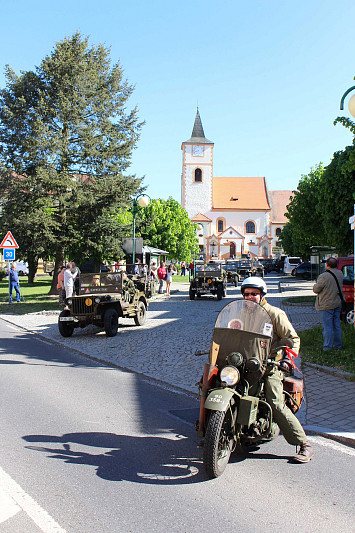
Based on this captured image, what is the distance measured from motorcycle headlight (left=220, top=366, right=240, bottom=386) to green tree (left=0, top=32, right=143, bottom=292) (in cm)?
2125

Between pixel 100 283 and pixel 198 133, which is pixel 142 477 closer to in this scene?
pixel 100 283

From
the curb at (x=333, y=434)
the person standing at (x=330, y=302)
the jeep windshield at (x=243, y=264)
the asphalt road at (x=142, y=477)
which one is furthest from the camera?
the jeep windshield at (x=243, y=264)

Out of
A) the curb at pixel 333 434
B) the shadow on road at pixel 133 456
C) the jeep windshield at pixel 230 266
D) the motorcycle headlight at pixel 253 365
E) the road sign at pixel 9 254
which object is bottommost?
the curb at pixel 333 434

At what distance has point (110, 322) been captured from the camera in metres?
12.3

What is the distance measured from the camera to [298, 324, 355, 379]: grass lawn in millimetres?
8242

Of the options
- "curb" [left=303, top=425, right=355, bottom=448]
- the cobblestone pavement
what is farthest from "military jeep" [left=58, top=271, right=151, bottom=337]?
"curb" [left=303, top=425, right=355, bottom=448]

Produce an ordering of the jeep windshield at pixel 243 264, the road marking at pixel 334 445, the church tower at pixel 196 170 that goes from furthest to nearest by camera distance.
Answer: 1. the church tower at pixel 196 170
2. the jeep windshield at pixel 243 264
3. the road marking at pixel 334 445

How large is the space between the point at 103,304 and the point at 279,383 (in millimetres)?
8705

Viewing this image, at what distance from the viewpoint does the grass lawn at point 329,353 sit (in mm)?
8242

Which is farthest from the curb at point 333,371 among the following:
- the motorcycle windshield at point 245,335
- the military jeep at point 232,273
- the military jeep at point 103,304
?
the military jeep at point 232,273

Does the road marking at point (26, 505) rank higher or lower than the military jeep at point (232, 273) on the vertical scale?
lower

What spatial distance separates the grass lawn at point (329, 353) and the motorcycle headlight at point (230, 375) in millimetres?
4225

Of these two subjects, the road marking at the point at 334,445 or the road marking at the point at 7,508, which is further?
the road marking at the point at 334,445

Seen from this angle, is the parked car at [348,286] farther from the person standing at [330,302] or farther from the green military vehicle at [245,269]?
the green military vehicle at [245,269]
